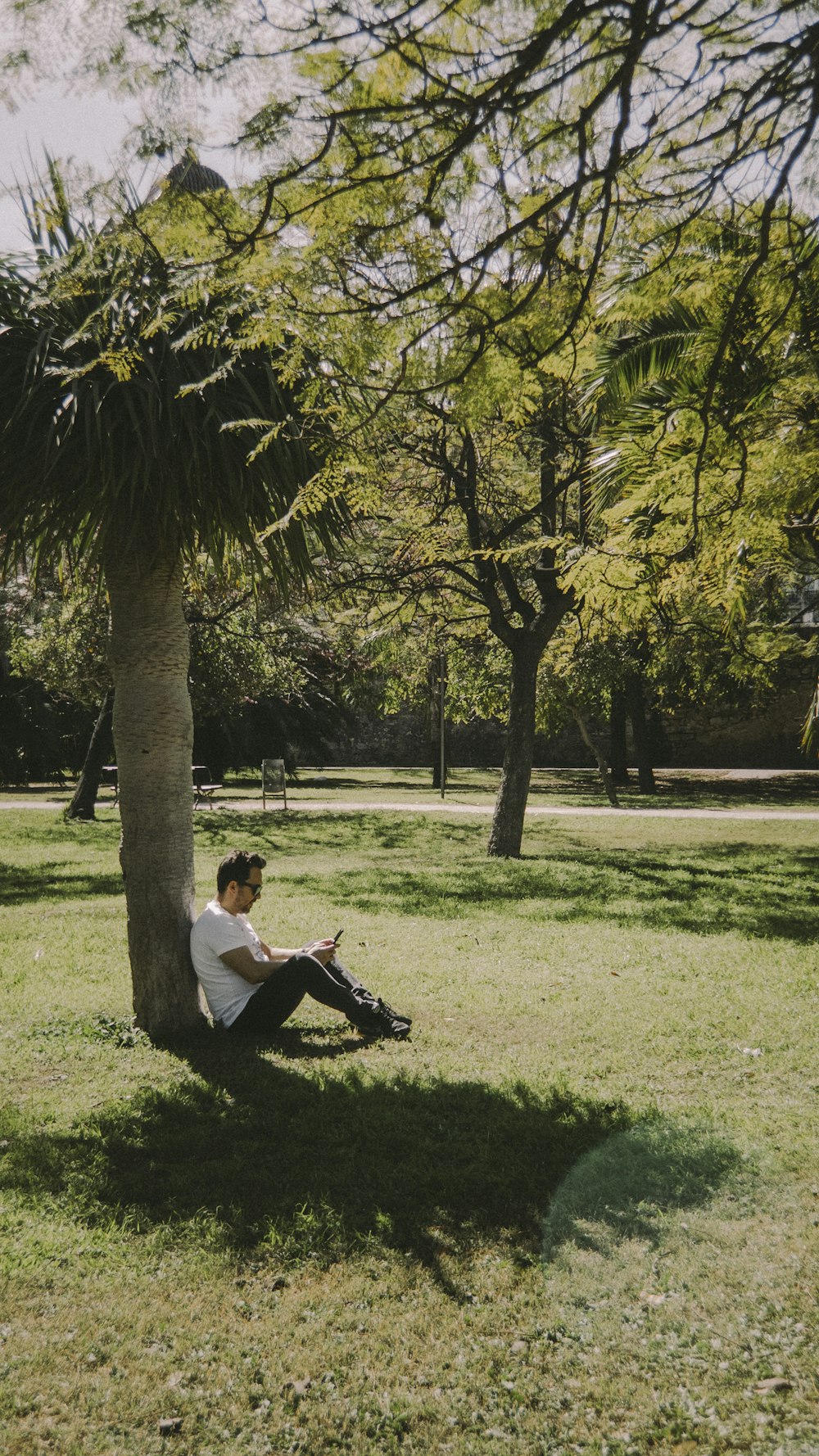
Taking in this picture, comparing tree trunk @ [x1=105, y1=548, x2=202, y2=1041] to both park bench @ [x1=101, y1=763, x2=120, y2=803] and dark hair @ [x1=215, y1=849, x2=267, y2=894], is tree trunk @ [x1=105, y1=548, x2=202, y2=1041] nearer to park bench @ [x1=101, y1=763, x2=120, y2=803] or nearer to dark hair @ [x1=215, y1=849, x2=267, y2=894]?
dark hair @ [x1=215, y1=849, x2=267, y2=894]

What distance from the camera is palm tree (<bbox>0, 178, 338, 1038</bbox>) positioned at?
15.2ft

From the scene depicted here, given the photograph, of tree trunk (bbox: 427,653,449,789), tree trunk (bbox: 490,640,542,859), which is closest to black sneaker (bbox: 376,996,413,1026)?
tree trunk (bbox: 490,640,542,859)

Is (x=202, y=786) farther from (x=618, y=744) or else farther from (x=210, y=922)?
(x=210, y=922)

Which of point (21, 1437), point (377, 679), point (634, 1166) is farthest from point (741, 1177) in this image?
point (377, 679)

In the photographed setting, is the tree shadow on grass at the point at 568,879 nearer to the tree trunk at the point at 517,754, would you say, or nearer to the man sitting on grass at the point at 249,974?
the tree trunk at the point at 517,754

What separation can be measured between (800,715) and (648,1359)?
82.5 ft

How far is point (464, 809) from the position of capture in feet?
61.2

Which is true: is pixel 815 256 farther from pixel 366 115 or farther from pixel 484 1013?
pixel 484 1013

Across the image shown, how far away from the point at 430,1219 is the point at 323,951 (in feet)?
6.65

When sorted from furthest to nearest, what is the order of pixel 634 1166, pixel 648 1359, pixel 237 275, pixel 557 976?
pixel 557 976 < pixel 634 1166 < pixel 237 275 < pixel 648 1359

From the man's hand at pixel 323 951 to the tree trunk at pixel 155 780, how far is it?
2.17 feet

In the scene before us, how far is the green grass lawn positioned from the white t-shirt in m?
0.22

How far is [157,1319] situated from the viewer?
2.81 m

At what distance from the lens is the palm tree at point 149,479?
464 cm
